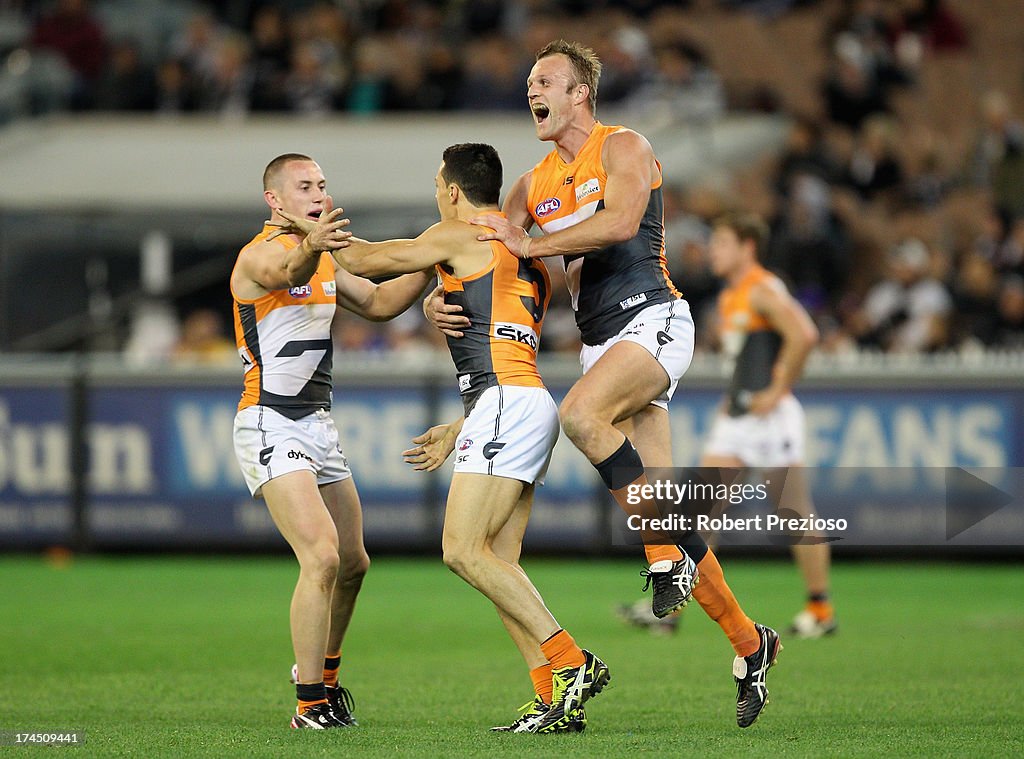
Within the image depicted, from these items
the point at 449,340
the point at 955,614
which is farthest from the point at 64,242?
the point at 449,340

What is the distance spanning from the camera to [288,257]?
7137 mm

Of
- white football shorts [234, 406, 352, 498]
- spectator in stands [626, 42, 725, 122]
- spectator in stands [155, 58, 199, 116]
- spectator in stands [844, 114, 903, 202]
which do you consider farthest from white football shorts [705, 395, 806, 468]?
spectator in stands [155, 58, 199, 116]

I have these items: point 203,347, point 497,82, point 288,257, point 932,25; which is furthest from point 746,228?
point 932,25

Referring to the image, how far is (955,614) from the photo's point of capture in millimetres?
11727

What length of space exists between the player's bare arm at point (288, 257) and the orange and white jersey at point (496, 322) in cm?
53

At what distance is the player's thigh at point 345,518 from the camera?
24.9 feet

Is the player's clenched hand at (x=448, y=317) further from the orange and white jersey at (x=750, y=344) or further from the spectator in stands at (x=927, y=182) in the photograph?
the spectator in stands at (x=927, y=182)

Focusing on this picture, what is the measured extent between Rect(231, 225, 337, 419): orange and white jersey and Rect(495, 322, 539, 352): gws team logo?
3.28 ft

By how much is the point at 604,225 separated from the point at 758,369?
15.1ft

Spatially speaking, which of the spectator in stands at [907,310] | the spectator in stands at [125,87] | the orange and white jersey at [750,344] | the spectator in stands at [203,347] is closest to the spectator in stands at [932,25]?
the spectator in stands at [907,310]

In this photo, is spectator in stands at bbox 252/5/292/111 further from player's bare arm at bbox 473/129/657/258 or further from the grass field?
player's bare arm at bbox 473/129/657/258

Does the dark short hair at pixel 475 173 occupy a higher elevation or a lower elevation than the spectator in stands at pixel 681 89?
lower

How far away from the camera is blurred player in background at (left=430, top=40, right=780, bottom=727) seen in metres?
6.88

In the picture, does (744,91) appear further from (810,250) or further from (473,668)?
(473,668)
